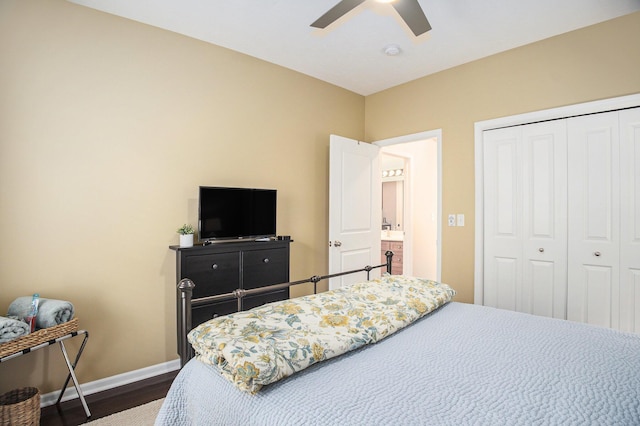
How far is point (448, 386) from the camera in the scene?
3.67ft

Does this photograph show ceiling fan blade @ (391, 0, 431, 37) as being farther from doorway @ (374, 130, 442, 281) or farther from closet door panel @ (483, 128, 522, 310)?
doorway @ (374, 130, 442, 281)

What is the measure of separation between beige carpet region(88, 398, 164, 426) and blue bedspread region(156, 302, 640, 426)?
1.10 metres

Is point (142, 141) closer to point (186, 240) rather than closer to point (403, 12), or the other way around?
point (186, 240)

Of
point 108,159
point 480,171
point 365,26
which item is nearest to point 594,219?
point 480,171

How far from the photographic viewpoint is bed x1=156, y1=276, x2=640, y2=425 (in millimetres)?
970

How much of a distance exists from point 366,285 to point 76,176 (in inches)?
82.2

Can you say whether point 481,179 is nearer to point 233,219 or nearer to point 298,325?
point 233,219

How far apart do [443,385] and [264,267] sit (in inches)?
80.5

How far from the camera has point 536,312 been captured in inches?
118

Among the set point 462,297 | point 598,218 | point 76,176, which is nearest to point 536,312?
point 462,297

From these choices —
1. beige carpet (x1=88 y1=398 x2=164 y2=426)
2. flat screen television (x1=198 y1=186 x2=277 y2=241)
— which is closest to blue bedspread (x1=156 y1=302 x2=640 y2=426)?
beige carpet (x1=88 y1=398 x2=164 y2=426)

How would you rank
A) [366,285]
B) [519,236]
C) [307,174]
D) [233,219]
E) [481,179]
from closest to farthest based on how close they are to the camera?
1. [366,285]
2. [233,219]
3. [519,236]
4. [481,179]
5. [307,174]

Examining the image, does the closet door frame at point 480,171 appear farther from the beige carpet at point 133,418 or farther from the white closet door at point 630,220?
the beige carpet at point 133,418

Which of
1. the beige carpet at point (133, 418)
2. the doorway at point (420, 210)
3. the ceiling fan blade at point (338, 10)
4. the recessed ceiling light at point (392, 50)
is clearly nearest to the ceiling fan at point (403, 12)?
the ceiling fan blade at point (338, 10)
